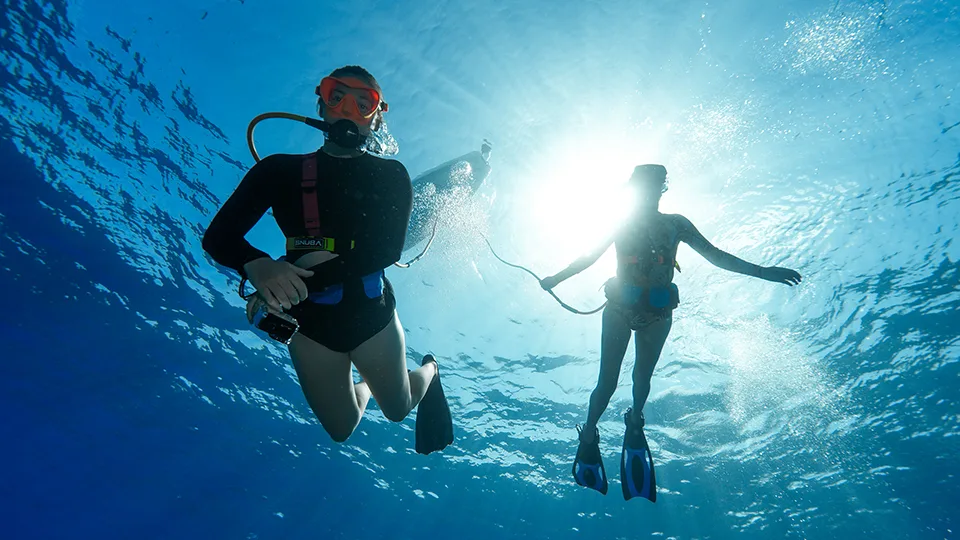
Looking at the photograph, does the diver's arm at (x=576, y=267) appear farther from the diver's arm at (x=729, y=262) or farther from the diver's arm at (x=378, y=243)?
the diver's arm at (x=378, y=243)

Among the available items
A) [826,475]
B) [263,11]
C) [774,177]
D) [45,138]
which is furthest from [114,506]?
[826,475]

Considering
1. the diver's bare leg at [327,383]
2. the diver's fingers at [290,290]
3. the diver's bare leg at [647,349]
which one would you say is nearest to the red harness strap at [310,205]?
the diver's fingers at [290,290]

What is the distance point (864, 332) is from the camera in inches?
591

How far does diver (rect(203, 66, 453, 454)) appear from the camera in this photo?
8.53ft

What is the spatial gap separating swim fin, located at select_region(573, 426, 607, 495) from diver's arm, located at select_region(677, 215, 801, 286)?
311 centimetres

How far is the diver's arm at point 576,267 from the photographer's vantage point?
5.49 m

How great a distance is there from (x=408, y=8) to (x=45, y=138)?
1114cm

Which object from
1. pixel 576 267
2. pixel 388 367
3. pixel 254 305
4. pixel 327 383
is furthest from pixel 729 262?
pixel 254 305

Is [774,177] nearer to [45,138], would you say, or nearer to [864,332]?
[864,332]

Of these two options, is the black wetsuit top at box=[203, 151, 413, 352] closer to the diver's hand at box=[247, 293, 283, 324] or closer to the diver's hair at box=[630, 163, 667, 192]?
the diver's hand at box=[247, 293, 283, 324]

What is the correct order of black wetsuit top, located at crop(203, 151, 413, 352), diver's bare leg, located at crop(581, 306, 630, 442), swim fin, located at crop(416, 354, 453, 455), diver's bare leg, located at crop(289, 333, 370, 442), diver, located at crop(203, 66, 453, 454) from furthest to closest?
diver's bare leg, located at crop(581, 306, 630, 442)
swim fin, located at crop(416, 354, 453, 455)
diver's bare leg, located at crop(289, 333, 370, 442)
black wetsuit top, located at crop(203, 151, 413, 352)
diver, located at crop(203, 66, 453, 454)

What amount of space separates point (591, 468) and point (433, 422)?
2.81 meters

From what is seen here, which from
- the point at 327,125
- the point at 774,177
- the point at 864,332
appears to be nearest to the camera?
the point at 327,125

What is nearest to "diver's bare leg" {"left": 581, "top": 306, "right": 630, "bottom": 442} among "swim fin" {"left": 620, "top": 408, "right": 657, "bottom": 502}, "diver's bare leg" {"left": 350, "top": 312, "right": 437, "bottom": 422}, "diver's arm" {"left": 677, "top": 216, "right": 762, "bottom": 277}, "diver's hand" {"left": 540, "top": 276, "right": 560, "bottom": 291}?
"swim fin" {"left": 620, "top": 408, "right": 657, "bottom": 502}
